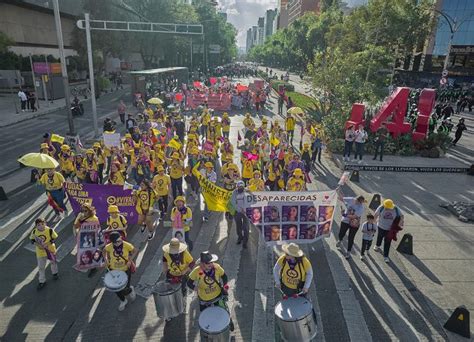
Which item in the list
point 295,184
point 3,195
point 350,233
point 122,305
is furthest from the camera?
point 3,195

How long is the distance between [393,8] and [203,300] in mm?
44566

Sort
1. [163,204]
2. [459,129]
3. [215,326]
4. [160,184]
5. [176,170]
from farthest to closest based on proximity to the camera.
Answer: [459,129] → [176,170] → [163,204] → [160,184] → [215,326]

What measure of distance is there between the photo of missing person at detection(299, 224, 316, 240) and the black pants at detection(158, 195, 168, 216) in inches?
162

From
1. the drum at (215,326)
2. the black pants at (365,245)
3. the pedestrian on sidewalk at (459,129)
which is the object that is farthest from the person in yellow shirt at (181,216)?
the pedestrian on sidewalk at (459,129)

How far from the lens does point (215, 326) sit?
529 centimetres

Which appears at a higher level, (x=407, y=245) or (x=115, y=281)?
(x=115, y=281)

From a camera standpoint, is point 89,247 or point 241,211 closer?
point 89,247

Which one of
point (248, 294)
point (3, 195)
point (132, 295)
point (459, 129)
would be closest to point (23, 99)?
point (3, 195)

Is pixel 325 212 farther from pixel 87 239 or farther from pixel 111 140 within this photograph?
pixel 111 140

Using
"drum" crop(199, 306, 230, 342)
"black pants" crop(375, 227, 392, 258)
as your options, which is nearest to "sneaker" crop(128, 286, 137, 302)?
"drum" crop(199, 306, 230, 342)

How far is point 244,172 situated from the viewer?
38.7 feet

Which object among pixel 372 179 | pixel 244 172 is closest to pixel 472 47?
pixel 372 179

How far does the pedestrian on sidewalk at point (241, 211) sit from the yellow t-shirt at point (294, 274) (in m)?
3.03

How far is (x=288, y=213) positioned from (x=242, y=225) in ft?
4.07
